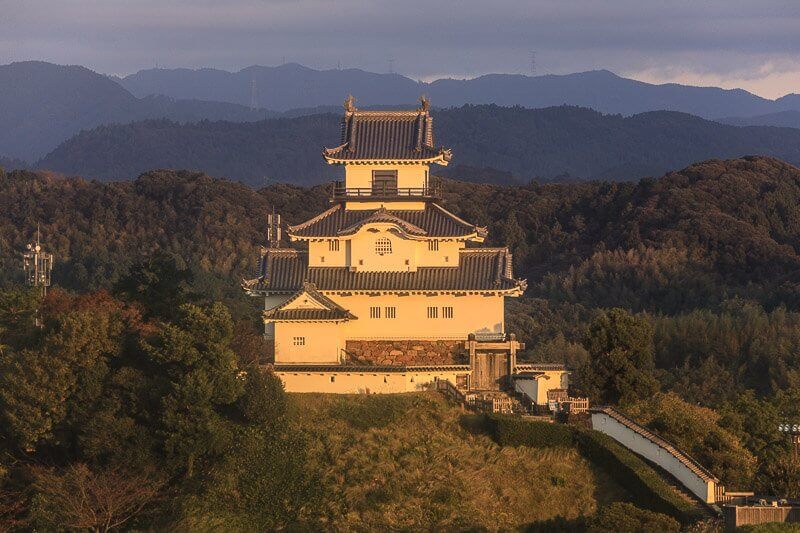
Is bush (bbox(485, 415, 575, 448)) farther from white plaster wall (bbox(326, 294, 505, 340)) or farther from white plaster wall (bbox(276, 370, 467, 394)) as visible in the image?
white plaster wall (bbox(326, 294, 505, 340))

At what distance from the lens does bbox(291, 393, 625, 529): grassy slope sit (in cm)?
3988

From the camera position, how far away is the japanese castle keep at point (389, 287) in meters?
48.6

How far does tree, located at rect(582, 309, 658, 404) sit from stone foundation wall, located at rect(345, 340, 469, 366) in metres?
4.64

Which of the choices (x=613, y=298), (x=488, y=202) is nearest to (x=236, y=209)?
(x=488, y=202)

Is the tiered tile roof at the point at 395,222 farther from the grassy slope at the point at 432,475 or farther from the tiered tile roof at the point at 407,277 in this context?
the grassy slope at the point at 432,475

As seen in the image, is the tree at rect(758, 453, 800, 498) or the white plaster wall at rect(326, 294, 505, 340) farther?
the white plaster wall at rect(326, 294, 505, 340)

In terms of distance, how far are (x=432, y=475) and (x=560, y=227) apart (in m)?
85.4

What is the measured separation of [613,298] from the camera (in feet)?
308

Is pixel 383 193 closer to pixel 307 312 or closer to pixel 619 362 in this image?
pixel 307 312

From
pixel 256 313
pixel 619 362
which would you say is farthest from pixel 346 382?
pixel 256 313

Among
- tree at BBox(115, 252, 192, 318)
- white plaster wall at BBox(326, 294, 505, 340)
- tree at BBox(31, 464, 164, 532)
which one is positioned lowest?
tree at BBox(31, 464, 164, 532)

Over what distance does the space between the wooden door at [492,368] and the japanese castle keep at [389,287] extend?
32 mm

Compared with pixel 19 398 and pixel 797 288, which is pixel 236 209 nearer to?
pixel 797 288

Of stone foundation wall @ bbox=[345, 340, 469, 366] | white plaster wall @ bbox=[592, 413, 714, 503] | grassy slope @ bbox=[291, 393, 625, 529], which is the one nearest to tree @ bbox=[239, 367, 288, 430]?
grassy slope @ bbox=[291, 393, 625, 529]
